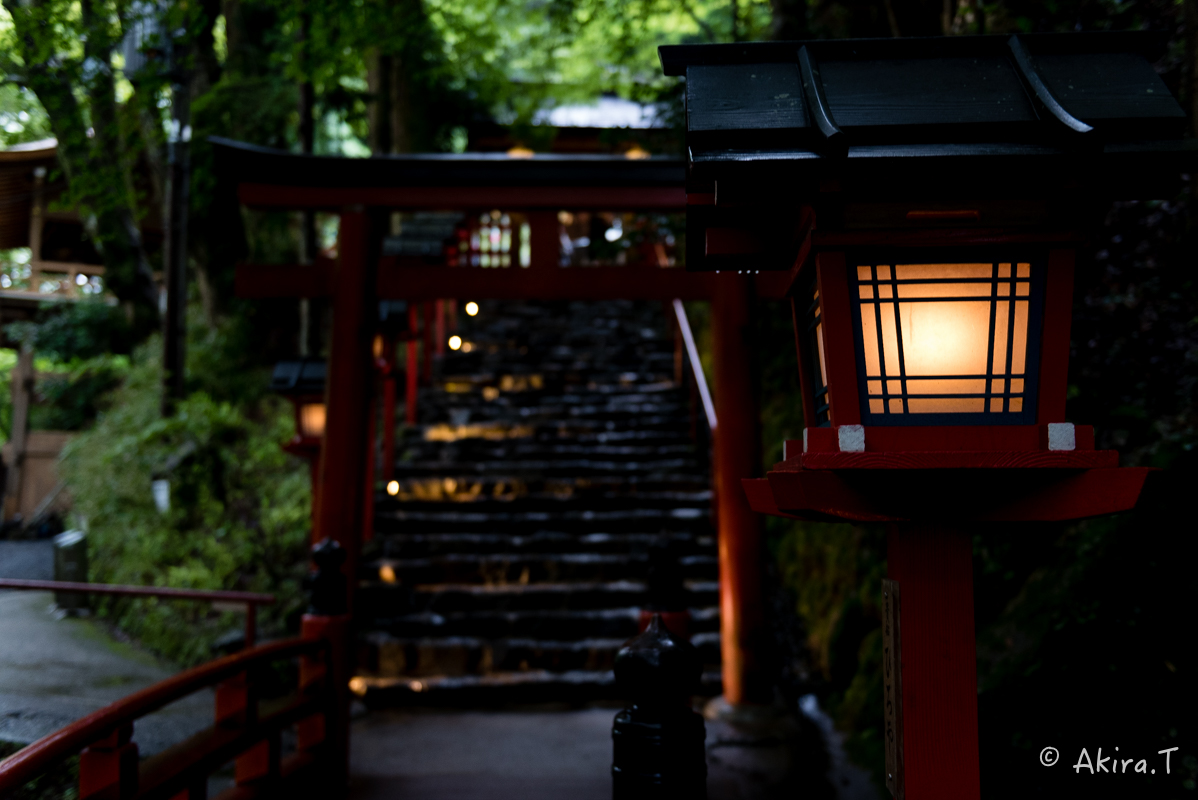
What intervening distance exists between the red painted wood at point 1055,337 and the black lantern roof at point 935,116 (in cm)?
23

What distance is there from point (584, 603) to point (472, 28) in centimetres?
816

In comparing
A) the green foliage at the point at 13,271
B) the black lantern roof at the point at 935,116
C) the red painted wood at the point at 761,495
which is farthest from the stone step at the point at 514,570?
the green foliage at the point at 13,271

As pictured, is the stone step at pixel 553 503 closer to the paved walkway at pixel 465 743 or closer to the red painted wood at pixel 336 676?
the paved walkway at pixel 465 743

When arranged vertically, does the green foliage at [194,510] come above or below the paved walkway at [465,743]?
above

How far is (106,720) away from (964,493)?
10.1ft

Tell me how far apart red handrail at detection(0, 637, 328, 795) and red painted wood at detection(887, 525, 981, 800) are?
2.74 metres

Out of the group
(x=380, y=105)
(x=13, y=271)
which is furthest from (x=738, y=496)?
(x=13, y=271)

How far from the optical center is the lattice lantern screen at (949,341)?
243cm

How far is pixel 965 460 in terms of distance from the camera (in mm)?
2248

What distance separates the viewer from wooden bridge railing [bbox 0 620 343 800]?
2.81 m

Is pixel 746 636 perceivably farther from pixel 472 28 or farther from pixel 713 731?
pixel 472 28

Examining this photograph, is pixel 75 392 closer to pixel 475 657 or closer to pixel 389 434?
pixel 389 434

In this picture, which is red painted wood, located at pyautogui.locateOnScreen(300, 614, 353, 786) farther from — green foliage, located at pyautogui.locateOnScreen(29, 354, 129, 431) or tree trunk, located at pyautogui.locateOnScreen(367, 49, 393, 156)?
green foliage, located at pyautogui.locateOnScreen(29, 354, 129, 431)

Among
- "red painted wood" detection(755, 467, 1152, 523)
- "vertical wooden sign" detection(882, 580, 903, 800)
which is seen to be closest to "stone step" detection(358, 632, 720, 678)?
"vertical wooden sign" detection(882, 580, 903, 800)
